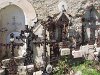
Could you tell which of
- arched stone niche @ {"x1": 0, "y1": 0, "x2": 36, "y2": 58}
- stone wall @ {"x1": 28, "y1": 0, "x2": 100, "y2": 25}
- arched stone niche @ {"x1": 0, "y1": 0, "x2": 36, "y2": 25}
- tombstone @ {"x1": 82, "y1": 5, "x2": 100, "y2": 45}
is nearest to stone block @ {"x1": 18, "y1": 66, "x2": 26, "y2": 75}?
arched stone niche @ {"x1": 0, "y1": 0, "x2": 36, "y2": 58}

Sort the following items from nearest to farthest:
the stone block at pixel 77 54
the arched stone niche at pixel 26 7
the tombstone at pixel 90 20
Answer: the stone block at pixel 77 54
the arched stone niche at pixel 26 7
the tombstone at pixel 90 20

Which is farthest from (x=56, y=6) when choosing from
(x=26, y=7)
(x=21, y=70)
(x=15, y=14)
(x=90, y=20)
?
(x=21, y=70)

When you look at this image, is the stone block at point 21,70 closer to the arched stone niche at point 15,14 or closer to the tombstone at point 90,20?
the arched stone niche at point 15,14

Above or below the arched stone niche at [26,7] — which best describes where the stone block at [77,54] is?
below

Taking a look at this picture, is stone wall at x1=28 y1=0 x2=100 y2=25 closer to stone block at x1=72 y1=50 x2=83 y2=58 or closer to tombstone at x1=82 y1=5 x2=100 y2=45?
tombstone at x1=82 y1=5 x2=100 y2=45

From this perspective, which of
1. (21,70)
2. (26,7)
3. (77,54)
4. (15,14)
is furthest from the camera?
(15,14)

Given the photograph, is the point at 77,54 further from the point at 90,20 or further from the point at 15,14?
the point at 15,14

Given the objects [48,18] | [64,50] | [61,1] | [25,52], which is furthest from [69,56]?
[61,1]

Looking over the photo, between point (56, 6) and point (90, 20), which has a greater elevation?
point (56, 6)

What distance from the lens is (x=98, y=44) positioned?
927cm

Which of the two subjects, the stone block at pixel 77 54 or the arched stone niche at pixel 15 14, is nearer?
the stone block at pixel 77 54

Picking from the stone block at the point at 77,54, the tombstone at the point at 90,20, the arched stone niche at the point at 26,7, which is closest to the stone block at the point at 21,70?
the stone block at the point at 77,54

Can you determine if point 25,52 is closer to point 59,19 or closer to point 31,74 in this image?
point 31,74

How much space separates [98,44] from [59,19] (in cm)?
167
